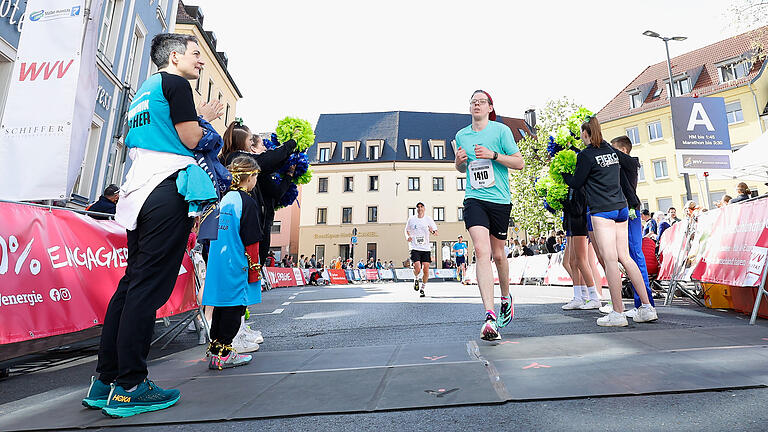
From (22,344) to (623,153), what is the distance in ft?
20.2

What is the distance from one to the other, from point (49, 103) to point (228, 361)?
4605 mm

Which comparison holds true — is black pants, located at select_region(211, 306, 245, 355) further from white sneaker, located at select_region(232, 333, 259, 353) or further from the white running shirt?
the white running shirt

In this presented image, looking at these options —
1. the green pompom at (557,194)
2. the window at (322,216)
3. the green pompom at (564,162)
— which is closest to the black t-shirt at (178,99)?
the green pompom at (564,162)

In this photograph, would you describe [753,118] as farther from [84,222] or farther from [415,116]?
[84,222]

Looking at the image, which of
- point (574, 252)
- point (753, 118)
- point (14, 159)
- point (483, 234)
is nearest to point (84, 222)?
point (14, 159)

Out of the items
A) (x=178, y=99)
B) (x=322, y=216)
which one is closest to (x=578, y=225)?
(x=178, y=99)

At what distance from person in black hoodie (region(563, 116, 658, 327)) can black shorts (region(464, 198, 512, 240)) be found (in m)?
1.16

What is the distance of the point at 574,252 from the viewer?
6395 mm

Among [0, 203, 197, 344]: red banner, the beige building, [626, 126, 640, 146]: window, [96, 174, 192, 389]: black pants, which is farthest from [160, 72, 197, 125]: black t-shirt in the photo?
[626, 126, 640, 146]: window

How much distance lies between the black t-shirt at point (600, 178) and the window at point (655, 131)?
4030 centimetres

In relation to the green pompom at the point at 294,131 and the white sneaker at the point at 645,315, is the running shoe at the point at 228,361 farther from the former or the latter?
the white sneaker at the point at 645,315

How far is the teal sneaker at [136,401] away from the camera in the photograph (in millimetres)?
2295

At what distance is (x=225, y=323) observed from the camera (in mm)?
3498

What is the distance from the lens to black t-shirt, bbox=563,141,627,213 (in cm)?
494
